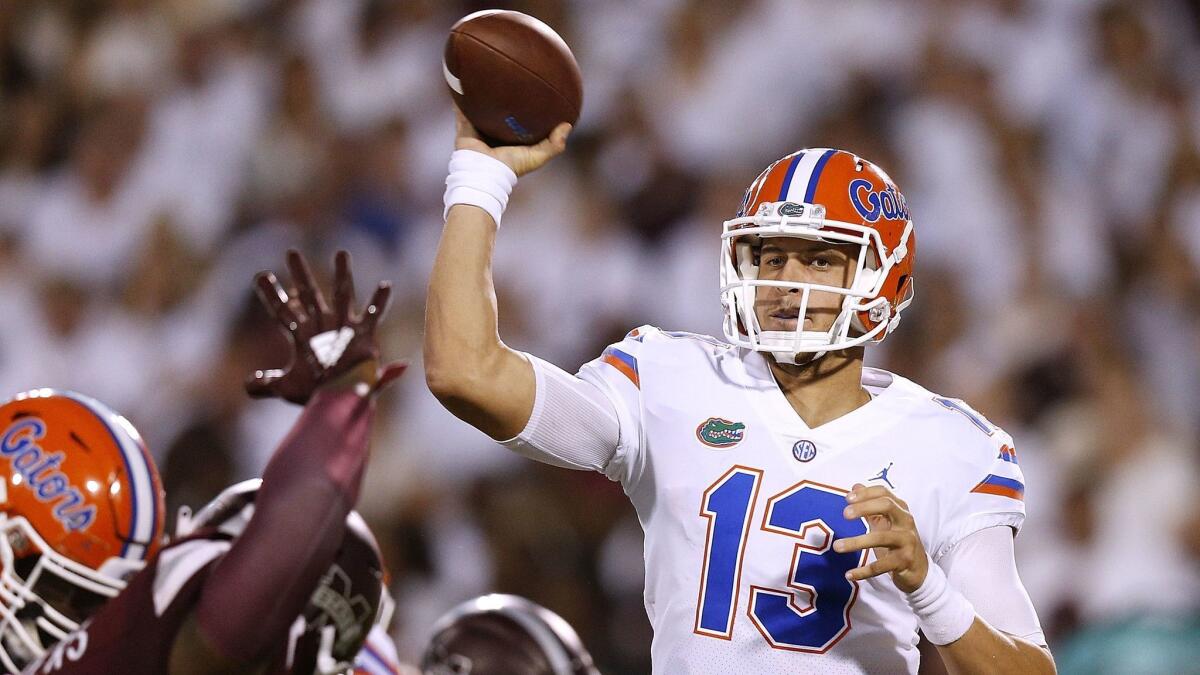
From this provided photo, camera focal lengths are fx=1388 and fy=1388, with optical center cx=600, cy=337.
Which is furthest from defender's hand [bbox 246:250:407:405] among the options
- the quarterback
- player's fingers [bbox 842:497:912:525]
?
player's fingers [bbox 842:497:912:525]

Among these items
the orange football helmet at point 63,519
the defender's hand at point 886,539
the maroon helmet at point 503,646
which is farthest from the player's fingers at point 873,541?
the orange football helmet at point 63,519

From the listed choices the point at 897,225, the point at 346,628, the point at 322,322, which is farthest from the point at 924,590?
the point at 322,322

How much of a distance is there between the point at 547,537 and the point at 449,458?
0.58 meters

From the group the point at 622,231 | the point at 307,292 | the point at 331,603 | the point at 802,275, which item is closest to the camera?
the point at 331,603

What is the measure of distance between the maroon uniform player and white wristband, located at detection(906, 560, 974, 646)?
81 cm

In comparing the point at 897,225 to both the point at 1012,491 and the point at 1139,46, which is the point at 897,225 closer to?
the point at 1012,491

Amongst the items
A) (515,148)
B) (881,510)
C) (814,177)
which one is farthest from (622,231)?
(881,510)

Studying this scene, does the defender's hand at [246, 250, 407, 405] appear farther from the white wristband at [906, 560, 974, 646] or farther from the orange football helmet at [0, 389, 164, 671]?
the white wristband at [906, 560, 974, 646]

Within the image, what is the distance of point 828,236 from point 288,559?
97 centimetres

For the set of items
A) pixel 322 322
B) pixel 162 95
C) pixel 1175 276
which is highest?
pixel 162 95

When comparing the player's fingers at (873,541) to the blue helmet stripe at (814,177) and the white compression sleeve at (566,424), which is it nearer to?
the white compression sleeve at (566,424)

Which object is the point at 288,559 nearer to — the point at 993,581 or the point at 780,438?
the point at 780,438

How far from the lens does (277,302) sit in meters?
2.15

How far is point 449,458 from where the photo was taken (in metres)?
5.20
